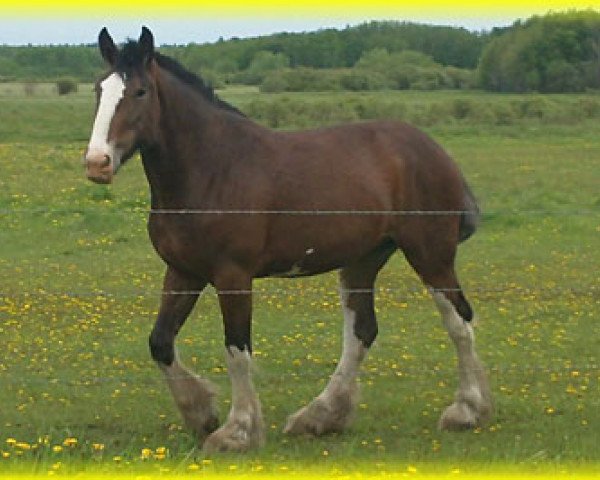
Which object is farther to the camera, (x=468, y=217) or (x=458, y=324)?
(x=468, y=217)

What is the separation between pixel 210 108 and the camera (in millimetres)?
7004

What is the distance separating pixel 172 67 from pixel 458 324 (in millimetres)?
2405

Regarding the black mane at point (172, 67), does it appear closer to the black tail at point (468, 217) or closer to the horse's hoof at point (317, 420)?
the black tail at point (468, 217)

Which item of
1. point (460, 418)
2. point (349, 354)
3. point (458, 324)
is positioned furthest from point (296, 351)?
point (460, 418)

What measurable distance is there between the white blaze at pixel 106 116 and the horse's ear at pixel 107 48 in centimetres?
12

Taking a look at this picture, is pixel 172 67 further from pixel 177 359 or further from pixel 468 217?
pixel 468 217

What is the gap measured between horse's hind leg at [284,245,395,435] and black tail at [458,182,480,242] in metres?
0.53

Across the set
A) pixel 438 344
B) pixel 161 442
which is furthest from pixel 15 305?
pixel 161 442

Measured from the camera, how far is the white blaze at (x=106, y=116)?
6.02 m

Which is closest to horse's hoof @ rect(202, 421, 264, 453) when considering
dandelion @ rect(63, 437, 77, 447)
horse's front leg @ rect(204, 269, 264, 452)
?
horse's front leg @ rect(204, 269, 264, 452)

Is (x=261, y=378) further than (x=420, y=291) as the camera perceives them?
No

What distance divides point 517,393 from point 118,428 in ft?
9.17

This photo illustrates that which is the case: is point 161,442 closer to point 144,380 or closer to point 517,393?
point 144,380

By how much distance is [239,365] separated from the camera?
22.6 ft
